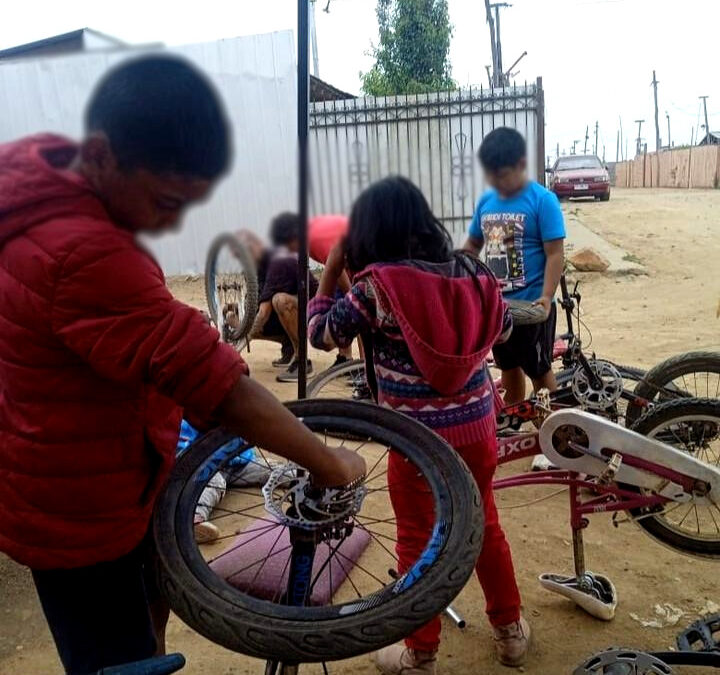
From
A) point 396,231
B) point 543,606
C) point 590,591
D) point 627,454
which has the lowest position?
point 543,606

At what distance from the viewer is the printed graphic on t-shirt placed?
3.47m

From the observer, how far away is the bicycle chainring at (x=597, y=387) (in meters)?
3.54

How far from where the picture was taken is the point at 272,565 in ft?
9.37

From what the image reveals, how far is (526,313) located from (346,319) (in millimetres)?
1513

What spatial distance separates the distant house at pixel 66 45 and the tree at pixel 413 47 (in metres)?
1.82

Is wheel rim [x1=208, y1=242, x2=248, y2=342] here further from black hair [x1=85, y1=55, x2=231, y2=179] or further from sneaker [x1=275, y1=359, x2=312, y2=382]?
sneaker [x1=275, y1=359, x2=312, y2=382]

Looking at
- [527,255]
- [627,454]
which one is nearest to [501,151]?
[627,454]

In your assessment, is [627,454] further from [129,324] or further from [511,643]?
[129,324]

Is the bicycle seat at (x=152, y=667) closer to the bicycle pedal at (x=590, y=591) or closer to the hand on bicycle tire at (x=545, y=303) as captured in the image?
the bicycle pedal at (x=590, y=591)

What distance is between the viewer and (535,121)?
134 inches

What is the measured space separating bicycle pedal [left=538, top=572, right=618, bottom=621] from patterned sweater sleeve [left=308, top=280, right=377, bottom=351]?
129cm

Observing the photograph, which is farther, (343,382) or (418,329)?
(343,382)

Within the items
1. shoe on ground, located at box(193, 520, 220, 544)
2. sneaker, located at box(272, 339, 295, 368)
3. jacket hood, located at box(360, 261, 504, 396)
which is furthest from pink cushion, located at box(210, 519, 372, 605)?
sneaker, located at box(272, 339, 295, 368)

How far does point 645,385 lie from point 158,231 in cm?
297
